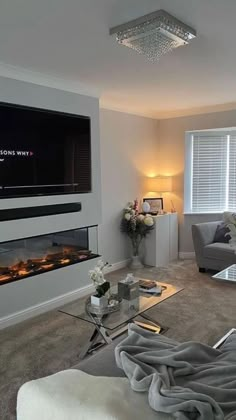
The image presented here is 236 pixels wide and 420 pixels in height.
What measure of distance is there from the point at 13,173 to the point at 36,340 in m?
1.59

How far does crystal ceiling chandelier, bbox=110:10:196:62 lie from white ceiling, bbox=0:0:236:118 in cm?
5

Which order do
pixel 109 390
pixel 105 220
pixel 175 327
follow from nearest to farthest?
1. pixel 109 390
2. pixel 175 327
3. pixel 105 220

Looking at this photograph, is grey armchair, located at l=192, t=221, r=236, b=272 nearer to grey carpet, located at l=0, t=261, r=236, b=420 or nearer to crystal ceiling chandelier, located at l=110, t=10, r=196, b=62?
grey carpet, located at l=0, t=261, r=236, b=420

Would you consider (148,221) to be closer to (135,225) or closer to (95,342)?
(135,225)

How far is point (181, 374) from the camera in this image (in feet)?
4.78

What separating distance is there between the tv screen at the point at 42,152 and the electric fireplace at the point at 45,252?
0.51 metres

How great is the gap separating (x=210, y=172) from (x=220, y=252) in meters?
1.63

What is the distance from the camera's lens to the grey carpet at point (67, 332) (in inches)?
96.3

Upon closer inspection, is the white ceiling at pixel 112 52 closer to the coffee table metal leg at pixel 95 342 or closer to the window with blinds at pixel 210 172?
the window with blinds at pixel 210 172

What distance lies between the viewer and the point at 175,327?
10.3 ft

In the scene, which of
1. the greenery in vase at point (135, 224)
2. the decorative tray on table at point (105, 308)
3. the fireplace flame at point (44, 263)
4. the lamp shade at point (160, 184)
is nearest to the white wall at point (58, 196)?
the fireplace flame at point (44, 263)

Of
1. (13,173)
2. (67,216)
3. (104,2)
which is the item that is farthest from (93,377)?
(67,216)

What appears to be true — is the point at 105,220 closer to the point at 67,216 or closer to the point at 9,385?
the point at 67,216

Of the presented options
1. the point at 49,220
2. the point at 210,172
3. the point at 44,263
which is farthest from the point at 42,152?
the point at 210,172
